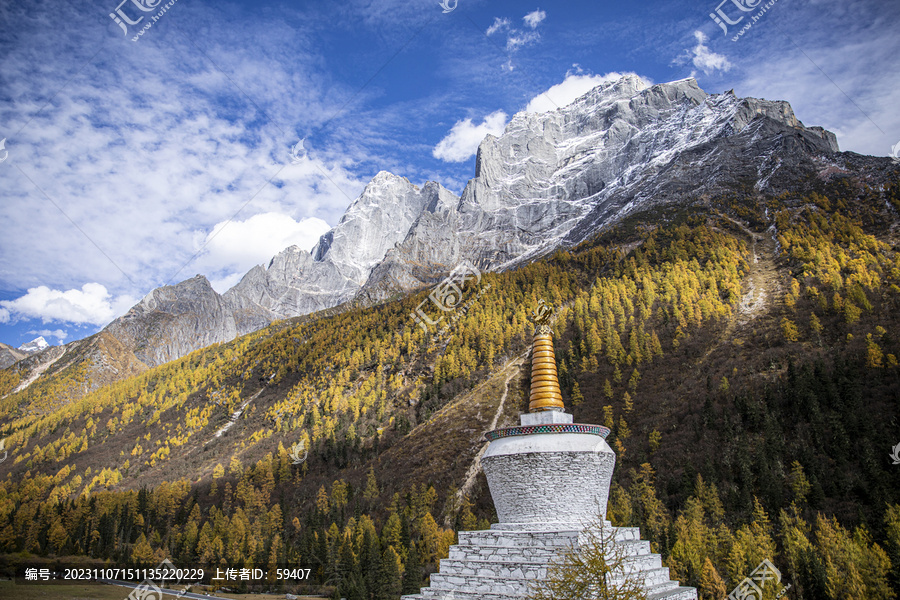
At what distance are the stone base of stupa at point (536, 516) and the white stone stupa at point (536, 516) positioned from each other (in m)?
0.02

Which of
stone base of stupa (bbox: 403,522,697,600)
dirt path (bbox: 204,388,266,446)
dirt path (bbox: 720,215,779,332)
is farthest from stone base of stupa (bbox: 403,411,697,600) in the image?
dirt path (bbox: 204,388,266,446)

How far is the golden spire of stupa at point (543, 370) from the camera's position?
17.6 meters

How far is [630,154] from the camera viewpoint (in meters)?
188

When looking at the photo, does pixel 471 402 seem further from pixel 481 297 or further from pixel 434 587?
pixel 434 587

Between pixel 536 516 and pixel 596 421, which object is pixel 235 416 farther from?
pixel 536 516

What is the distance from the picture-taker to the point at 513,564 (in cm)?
1356

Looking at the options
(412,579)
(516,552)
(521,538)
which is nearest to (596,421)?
(412,579)

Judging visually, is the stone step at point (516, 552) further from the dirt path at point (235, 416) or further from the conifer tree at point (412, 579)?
the dirt path at point (235, 416)

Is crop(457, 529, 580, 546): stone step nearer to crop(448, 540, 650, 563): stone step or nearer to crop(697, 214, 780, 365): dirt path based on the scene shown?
crop(448, 540, 650, 563): stone step

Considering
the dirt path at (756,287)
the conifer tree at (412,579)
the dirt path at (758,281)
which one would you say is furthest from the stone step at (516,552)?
the dirt path at (758,281)

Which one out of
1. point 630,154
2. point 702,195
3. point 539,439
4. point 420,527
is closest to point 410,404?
point 420,527

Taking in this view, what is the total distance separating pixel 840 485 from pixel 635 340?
102 ft

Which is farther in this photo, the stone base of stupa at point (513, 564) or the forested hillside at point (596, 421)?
the forested hillside at point (596, 421)

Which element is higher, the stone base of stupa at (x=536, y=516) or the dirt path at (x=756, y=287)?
the dirt path at (x=756, y=287)
